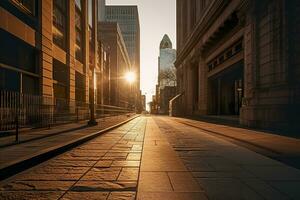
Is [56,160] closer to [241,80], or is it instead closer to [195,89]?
[241,80]

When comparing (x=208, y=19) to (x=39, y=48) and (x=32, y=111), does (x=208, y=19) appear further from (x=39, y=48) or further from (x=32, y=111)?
(x=32, y=111)

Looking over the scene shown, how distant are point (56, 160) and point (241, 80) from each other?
106 ft

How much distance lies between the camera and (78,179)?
666 centimetres

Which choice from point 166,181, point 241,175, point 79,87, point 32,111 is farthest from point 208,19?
point 166,181

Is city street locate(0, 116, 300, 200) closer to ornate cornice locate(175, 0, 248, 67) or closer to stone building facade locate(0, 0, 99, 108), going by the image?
stone building facade locate(0, 0, 99, 108)

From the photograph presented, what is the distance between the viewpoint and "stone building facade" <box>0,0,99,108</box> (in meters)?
18.3

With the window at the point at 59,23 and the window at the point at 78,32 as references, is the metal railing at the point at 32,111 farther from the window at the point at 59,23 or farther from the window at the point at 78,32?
the window at the point at 78,32

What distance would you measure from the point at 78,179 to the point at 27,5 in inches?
665

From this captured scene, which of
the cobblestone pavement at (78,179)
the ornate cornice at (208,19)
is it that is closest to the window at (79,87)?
the ornate cornice at (208,19)

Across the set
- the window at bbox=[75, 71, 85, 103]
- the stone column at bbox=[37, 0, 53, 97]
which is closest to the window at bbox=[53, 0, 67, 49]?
the stone column at bbox=[37, 0, 53, 97]

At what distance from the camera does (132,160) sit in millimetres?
9109

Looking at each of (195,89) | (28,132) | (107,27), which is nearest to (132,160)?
(28,132)

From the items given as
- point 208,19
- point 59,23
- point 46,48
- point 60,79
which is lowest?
point 60,79

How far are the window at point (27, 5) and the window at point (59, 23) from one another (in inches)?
204
